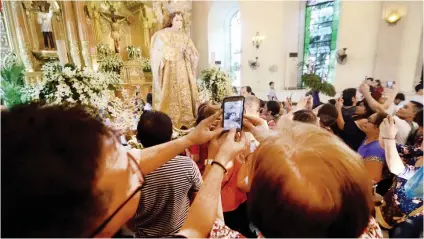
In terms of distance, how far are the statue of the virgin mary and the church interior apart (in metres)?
0.02

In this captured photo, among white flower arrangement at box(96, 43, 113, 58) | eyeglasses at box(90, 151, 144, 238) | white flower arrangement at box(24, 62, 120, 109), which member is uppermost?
white flower arrangement at box(96, 43, 113, 58)

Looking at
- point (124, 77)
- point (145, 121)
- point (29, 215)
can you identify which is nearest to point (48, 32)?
point (124, 77)

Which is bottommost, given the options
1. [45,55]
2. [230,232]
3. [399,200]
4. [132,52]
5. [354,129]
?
[399,200]

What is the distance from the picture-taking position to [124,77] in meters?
6.52

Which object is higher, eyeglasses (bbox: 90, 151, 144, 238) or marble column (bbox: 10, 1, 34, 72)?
marble column (bbox: 10, 1, 34, 72)

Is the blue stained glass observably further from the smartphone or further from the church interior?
the smartphone

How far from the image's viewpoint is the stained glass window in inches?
269

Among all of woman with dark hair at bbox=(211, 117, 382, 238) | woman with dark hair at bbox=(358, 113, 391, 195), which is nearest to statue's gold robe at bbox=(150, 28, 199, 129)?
woman with dark hair at bbox=(358, 113, 391, 195)

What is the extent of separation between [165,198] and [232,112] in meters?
0.47

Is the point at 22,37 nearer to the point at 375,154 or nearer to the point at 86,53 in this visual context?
the point at 86,53

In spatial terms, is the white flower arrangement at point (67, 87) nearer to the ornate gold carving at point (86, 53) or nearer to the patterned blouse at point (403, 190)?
the patterned blouse at point (403, 190)

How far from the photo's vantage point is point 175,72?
3232 mm

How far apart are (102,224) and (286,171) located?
0.37 meters

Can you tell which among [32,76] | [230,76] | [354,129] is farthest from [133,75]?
[354,129]
